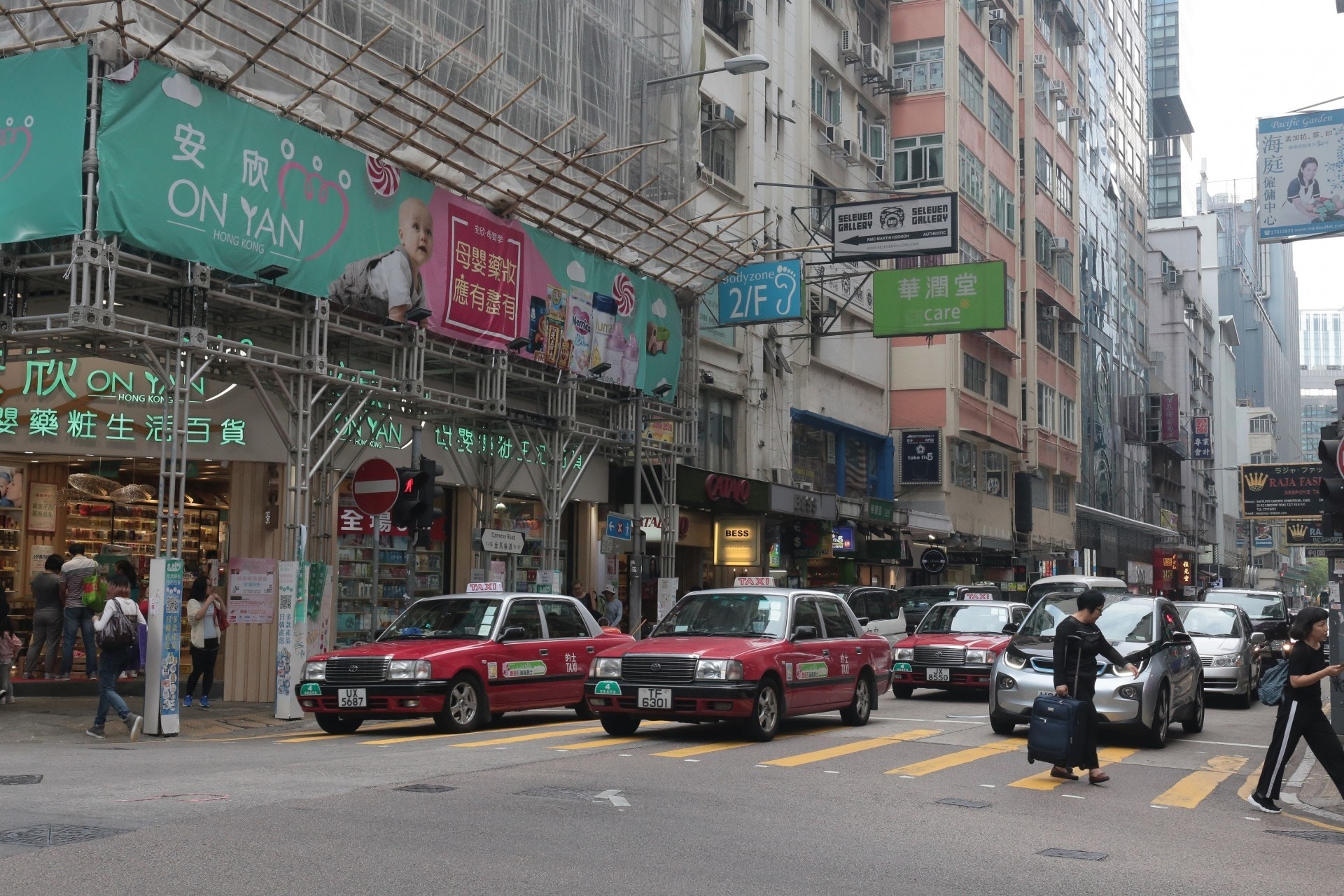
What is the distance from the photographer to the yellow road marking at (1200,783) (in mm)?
11297

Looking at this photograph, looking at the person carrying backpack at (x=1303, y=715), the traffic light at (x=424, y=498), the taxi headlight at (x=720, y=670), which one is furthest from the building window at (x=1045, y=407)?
the person carrying backpack at (x=1303, y=715)

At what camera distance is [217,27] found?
17.6m

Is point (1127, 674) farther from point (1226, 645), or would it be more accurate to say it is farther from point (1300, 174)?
point (1300, 174)

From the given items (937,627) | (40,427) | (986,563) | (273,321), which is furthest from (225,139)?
(986,563)

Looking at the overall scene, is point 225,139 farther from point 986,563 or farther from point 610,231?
point 986,563

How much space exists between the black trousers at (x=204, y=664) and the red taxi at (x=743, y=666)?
643 cm

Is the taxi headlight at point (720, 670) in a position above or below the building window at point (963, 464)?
below

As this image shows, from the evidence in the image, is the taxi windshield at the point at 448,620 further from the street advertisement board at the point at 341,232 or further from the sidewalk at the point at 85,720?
the street advertisement board at the point at 341,232

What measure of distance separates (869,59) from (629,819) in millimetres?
35943

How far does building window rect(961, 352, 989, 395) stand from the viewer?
4672 centimetres

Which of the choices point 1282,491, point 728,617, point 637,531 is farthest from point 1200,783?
point 1282,491

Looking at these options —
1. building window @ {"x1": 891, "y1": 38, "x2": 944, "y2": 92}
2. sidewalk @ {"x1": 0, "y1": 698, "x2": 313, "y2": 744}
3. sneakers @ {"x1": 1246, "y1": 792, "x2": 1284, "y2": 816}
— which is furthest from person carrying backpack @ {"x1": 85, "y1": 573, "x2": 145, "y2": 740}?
building window @ {"x1": 891, "y1": 38, "x2": 944, "y2": 92}

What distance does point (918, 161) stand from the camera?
4538cm

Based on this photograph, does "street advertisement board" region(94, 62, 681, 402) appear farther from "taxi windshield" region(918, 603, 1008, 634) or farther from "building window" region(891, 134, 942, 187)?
"building window" region(891, 134, 942, 187)
